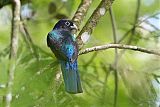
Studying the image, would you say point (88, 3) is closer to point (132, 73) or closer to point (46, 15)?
point (132, 73)

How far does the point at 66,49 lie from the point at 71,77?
0.16 metres

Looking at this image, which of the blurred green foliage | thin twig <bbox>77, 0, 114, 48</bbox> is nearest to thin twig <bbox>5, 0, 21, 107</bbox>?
the blurred green foliage

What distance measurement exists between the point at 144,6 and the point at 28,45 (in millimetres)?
842

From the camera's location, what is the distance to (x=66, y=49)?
1.95 m

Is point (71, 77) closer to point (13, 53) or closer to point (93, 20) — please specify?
point (13, 53)

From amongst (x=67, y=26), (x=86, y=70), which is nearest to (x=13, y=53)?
(x=67, y=26)

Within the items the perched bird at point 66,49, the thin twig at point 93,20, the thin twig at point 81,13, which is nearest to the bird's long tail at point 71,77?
the perched bird at point 66,49

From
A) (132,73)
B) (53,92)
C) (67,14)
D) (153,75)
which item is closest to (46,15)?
(67,14)

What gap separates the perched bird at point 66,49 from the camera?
183 cm

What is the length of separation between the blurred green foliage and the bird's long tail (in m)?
0.07

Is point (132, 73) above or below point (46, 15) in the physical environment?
below

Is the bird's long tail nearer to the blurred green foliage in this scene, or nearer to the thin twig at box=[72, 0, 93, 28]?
the blurred green foliage

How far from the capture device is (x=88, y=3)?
2.24 metres

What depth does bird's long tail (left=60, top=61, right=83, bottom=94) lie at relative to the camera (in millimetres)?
1730
